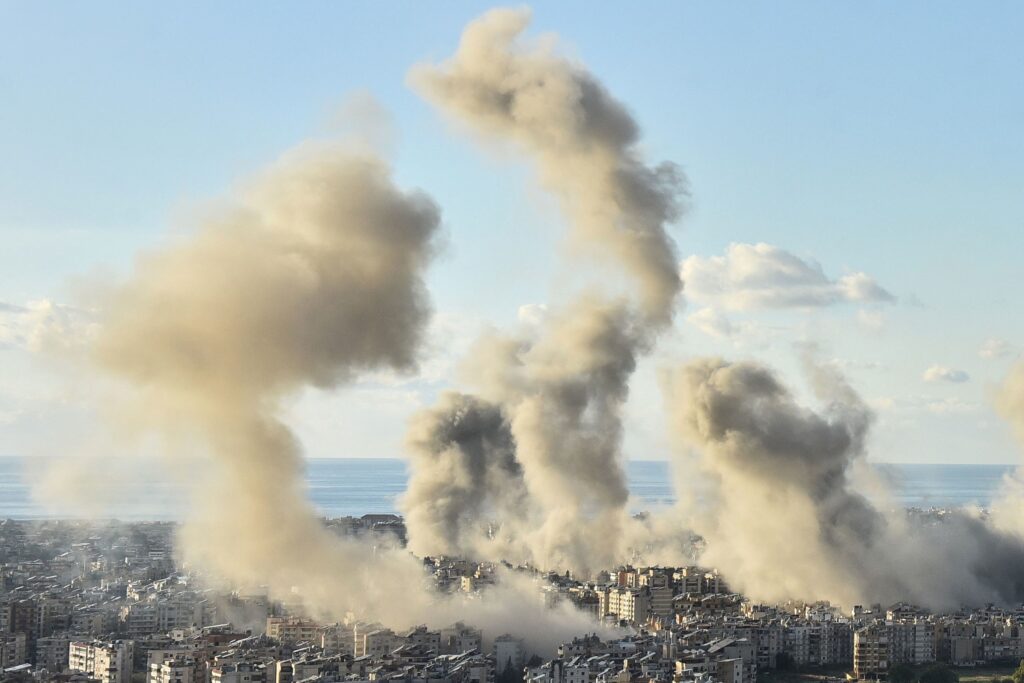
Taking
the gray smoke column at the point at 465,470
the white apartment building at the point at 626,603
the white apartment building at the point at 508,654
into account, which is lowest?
the white apartment building at the point at 508,654

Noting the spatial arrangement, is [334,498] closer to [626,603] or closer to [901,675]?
[626,603]

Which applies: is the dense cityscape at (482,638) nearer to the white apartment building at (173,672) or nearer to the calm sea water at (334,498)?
the white apartment building at (173,672)

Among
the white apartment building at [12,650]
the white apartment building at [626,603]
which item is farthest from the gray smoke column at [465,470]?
the white apartment building at [12,650]

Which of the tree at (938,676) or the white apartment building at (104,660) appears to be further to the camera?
the white apartment building at (104,660)

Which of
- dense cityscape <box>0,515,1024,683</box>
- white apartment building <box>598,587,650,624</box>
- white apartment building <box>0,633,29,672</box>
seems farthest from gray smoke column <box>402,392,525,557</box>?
white apartment building <box>0,633,29,672</box>

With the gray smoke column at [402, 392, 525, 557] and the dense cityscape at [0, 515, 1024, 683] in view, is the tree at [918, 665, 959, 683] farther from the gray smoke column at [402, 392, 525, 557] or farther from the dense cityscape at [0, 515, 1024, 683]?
the gray smoke column at [402, 392, 525, 557]

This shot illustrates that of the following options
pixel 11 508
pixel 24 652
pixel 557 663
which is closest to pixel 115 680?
pixel 24 652

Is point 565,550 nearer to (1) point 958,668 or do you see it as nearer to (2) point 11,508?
(1) point 958,668
